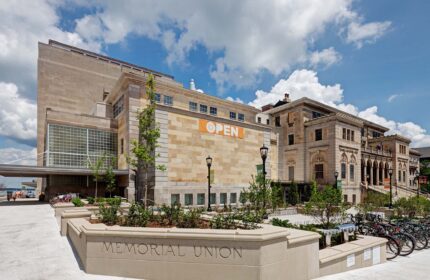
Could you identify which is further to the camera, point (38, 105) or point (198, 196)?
point (38, 105)

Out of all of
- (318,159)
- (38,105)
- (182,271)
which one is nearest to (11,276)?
(182,271)

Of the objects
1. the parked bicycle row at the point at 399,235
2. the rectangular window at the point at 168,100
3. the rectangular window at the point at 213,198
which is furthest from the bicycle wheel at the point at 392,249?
the rectangular window at the point at 168,100

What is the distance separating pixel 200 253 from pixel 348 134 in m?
41.6

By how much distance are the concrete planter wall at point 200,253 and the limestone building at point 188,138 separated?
19.2 meters

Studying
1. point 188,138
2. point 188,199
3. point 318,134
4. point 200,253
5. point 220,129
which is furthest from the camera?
point 318,134

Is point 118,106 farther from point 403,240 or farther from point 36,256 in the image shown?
point 403,240

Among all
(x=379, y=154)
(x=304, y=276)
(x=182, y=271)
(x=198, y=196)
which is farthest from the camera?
(x=379, y=154)

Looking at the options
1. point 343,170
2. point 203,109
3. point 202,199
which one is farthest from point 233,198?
point 343,170

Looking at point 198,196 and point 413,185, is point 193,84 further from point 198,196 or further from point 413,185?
point 413,185

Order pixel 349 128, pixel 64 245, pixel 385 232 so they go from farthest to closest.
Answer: pixel 349 128 < pixel 385 232 < pixel 64 245

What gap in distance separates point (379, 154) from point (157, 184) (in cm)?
4386

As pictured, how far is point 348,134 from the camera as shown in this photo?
134 ft

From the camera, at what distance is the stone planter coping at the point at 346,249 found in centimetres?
747

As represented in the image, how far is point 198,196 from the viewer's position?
1143 inches
